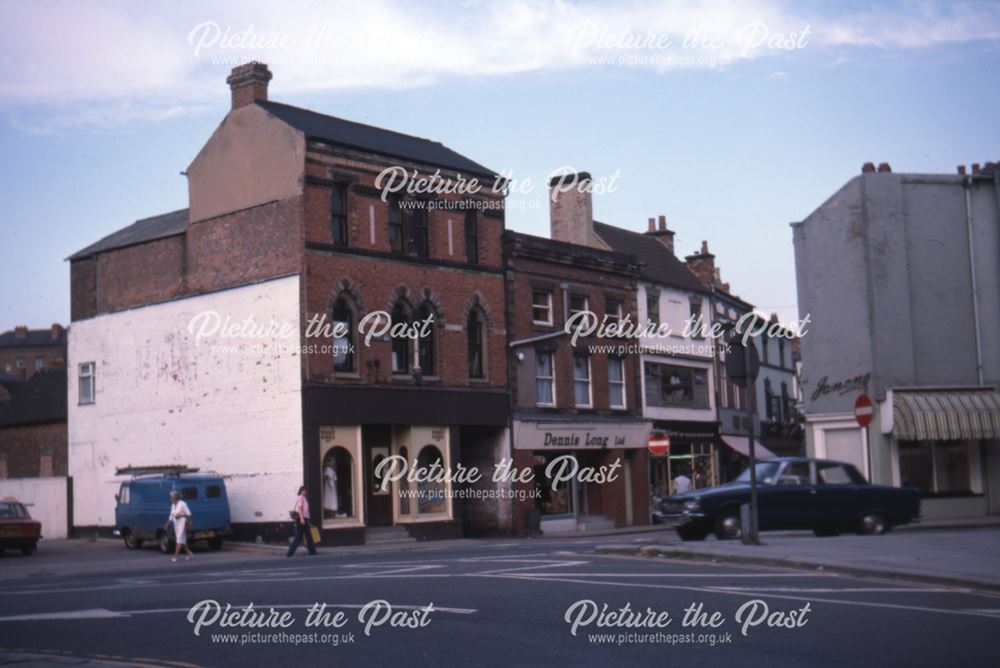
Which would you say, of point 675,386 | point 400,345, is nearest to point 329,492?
point 400,345

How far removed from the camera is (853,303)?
118 feet

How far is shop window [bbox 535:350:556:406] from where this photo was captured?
140 feet

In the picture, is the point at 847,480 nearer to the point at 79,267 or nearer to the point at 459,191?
the point at 459,191

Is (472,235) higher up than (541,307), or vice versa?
(472,235)

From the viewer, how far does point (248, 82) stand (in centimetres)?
3788

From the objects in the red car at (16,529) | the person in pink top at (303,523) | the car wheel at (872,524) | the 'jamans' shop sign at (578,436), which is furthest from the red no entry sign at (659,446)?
the red car at (16,529)

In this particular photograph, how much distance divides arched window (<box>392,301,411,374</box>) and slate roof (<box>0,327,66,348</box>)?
8742 cm

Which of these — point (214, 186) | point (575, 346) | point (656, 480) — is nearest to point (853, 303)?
point (575, 346)

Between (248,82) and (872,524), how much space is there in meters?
23.6

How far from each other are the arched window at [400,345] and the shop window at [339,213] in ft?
9.39

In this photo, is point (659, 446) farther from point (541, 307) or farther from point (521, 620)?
point (521, 620)

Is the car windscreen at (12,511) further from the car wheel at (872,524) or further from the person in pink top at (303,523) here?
the car wheel at (872,524)

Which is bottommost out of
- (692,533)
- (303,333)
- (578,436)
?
(692,533)

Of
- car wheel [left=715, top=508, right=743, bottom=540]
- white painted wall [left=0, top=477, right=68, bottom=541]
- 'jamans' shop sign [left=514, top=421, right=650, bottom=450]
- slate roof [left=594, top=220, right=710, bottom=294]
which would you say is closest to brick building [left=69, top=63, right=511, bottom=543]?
white painted wall [left=0, top=477, right=68, bottom=541]
